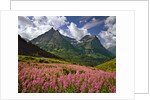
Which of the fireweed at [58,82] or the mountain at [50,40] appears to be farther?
the mountain at [50,40]

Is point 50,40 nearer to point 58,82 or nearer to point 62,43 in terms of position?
point 58,82

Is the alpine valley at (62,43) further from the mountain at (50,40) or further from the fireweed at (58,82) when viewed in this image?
the fireweed at (58,82)

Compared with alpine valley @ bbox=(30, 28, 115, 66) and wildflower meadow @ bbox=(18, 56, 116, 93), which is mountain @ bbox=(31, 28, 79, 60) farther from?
wildflower meadow @ bbox=(18, 56, 116, 93)

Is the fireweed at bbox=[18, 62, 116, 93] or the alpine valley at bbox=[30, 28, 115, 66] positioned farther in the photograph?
the alpine valley at bbox=[30, 28, 115, 66]

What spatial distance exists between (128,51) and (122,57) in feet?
1.20

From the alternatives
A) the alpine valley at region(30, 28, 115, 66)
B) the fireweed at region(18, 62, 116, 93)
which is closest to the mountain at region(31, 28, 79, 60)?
the alpine valley at region(30, 28, 115, 66)

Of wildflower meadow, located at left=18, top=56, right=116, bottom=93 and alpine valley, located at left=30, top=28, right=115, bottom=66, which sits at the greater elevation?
alpine valley, located at left=30, top=28, right=115, bottom=66

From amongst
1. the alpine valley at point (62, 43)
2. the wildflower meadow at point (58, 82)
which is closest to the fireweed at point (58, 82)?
the wildflower meadow at point (58, 82)

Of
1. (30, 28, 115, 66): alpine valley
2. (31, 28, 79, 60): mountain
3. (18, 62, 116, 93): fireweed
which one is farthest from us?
(30, 28, 115, 66): alpine valley

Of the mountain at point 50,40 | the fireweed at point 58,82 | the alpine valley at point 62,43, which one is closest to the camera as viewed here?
the fireweed at point 58,82

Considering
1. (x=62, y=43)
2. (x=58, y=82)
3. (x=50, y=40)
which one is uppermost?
(x=62, y=43)

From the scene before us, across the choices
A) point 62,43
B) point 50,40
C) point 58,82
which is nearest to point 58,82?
point 58,82

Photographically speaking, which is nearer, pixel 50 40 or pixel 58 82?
pixel 58 82

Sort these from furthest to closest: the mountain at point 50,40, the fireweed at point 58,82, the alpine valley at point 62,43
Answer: the alpine valley at point 62,43, the mountain at point 50,40, the fireweed at point 58,82
